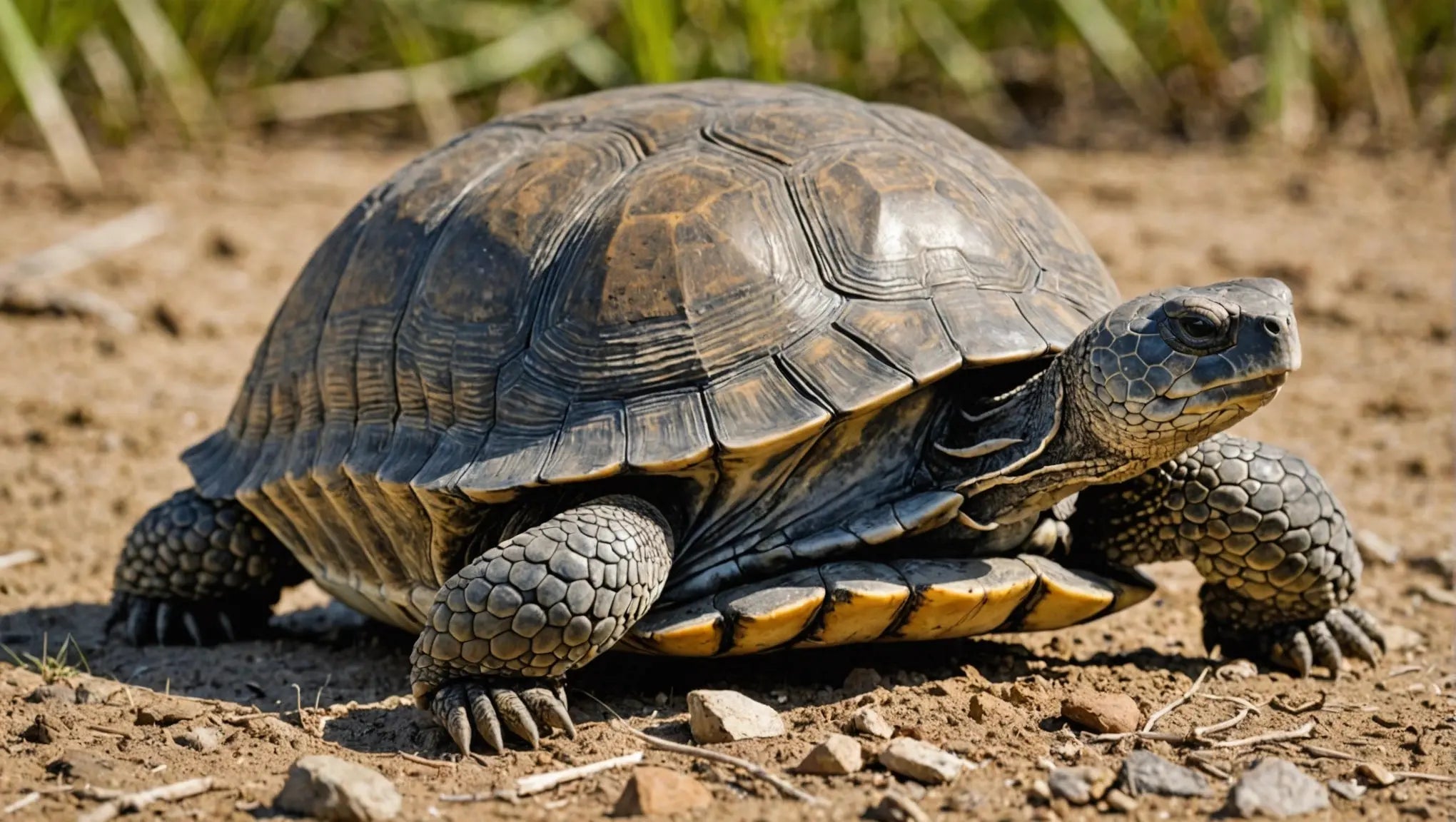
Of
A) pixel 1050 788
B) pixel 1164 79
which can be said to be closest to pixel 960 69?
pixel 1164 79

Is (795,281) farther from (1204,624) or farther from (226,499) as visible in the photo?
(226,499)

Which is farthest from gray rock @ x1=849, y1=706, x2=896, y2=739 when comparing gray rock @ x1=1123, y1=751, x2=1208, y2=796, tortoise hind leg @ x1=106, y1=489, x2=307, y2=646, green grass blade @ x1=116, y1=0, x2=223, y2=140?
green grass blade @ x1=116, y1=0, x2=223, y2=140

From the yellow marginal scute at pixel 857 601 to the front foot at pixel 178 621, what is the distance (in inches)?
81.6

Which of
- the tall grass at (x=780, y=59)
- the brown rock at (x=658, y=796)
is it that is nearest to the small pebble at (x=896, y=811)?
the brown rock at (x=658, y=796)

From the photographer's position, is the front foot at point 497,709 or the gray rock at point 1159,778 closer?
the gray rock at point 1159,778

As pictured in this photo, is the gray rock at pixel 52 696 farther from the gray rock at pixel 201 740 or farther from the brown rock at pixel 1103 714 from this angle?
the brown rock at pixel 1103 714

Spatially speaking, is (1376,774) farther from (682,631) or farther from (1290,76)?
(1290,76)

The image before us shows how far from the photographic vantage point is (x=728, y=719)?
336 centimetres

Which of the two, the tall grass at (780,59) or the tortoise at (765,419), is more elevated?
the tall grass at (780,59)

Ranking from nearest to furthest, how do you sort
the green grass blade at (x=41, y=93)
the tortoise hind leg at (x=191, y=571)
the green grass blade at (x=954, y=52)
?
the tortoise hind leg at (x=191, y=571) → the green grass blade at (x=41, y=93) → the green grass blade at (x=954, y=52)

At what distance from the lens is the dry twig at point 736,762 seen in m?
3.05

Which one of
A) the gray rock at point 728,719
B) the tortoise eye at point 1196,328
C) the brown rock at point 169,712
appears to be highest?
the tortoise eye at point 1196,328

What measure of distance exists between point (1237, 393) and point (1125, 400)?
245 millimetres

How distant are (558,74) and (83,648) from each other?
664 centimetres
